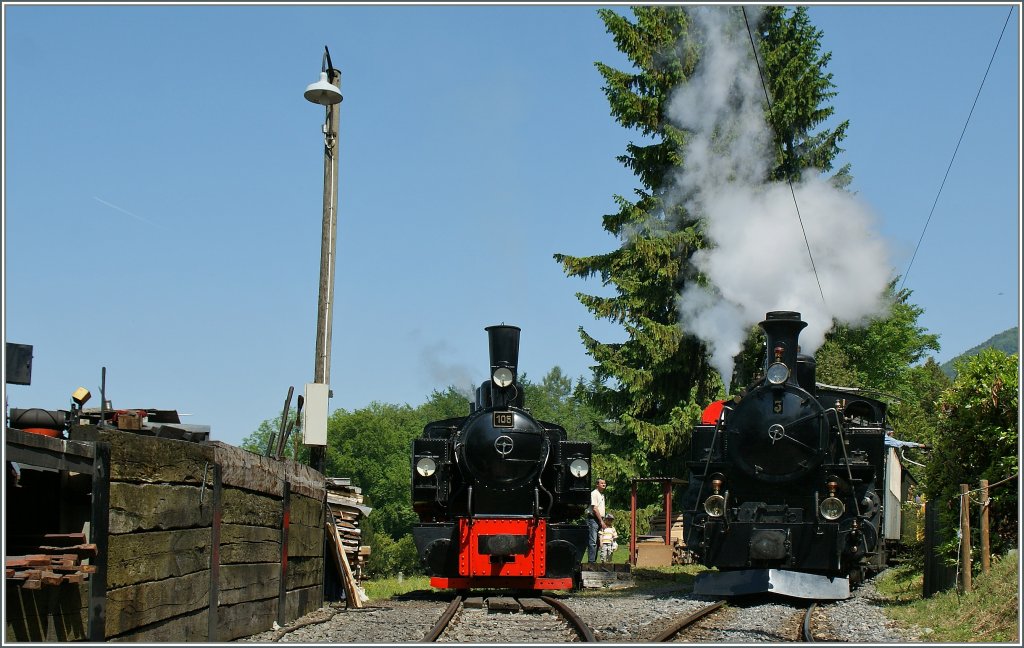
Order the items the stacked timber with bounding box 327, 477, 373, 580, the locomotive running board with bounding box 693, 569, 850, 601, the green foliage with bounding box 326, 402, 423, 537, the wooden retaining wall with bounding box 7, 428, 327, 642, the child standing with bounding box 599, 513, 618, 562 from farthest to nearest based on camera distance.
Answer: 1. the green foliage with bounding box 326, 402, 423, 537
2. the child standing with bounding box 599, 513, 618, 562
3. the stacked timber with bounding box 327, 477, 373, 580
4. the locomotive running board with bounding box 693, 569, 850, 601
5. the wooden retaining wall with bounding box 7, 428, 327, 642

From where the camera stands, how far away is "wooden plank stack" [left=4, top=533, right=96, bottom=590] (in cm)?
551

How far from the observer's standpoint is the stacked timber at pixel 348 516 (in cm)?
1505

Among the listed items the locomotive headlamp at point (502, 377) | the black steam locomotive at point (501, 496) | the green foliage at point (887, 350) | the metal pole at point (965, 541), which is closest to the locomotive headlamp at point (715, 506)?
the black steam locomotive at point (501, 496)

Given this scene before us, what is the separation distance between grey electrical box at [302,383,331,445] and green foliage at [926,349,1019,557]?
23.5ft

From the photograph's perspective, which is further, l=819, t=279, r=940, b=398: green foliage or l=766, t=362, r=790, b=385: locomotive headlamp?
l=819, t=279, r=940, b=398: green foliage

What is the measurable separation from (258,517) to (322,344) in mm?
4178

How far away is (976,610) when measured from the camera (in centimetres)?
975

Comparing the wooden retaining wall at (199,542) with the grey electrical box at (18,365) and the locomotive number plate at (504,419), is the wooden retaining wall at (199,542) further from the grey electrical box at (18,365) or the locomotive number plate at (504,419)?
the locomotive number plate at (504,419)

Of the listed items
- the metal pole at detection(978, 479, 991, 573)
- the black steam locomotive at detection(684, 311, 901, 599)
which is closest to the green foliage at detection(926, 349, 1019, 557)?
the metal pole at detection(978, 479, 991, 573)

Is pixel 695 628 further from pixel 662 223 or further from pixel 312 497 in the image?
pixel 662 223

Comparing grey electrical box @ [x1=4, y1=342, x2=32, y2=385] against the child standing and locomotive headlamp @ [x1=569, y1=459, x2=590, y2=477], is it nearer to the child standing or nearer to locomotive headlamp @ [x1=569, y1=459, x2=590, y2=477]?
locomotive headlamp @ [x1=569, y1=459, x2=590, y2=477]

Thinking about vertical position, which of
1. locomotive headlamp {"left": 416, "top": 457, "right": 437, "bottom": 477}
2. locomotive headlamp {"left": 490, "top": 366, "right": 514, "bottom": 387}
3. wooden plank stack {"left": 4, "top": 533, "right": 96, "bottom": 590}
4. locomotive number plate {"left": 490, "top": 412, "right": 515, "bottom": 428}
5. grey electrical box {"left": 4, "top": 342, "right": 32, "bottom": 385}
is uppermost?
locomotive headlamp {"left": 490, "top": 366, "right": 514, "bottom": 387}

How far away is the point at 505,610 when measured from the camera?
1234 centimetres

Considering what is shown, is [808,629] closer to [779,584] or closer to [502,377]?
[779,584]
